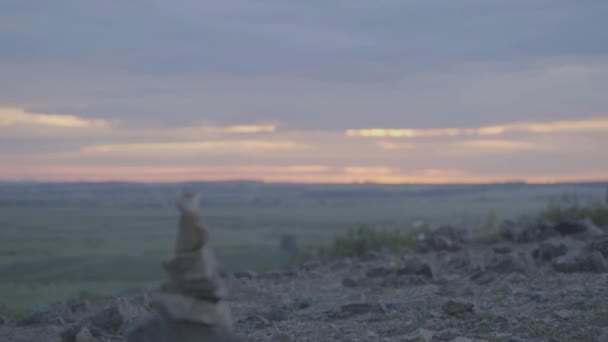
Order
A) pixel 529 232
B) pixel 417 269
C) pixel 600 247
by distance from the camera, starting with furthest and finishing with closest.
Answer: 1. pixel 529 232
2. pixel 600 247
3. pixel 417 269

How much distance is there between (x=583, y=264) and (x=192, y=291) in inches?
371

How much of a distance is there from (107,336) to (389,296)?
15.6 ft

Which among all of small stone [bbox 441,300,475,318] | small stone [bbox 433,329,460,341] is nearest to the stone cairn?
small stone [bbox 433,329,460,341]

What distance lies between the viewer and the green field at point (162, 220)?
37625 millimetres

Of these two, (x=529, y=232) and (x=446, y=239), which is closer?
(x=529, y=232)

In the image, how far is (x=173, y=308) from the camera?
8047 mm

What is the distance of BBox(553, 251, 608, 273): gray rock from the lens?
15320mm

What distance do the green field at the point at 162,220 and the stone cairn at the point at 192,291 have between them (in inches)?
387

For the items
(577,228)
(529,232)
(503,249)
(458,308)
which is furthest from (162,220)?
(458,308)

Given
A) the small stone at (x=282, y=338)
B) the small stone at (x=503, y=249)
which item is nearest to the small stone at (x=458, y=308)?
the small stone at (x=282, y=338)

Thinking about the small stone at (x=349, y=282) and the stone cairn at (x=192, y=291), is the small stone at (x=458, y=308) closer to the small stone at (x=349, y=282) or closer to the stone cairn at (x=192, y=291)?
the stone cairn at (x=192, y=291)

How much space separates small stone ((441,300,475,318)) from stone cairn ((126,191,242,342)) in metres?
4.24

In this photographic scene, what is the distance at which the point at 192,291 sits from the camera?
7875mm

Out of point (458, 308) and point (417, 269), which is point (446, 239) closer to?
point (417, 269)
